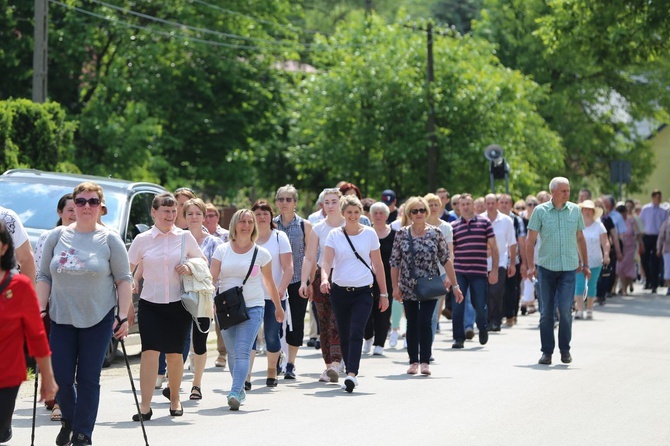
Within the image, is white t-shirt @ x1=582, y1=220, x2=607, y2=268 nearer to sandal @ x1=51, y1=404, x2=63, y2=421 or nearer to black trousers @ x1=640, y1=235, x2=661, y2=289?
black trousers @ x1=640, y1=235, x2=661, y2=289

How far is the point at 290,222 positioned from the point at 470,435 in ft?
17.2

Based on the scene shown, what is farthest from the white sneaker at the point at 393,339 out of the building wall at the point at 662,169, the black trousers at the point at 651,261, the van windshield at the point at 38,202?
the building wall at the point at 662,169

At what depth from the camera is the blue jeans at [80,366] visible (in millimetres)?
8727

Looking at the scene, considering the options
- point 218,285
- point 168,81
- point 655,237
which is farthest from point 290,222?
point 168,81

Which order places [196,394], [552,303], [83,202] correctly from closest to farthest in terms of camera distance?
[83,202] → [196,394] → [552,303]

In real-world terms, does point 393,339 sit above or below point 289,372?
above

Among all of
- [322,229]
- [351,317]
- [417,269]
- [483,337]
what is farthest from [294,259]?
[483,337]

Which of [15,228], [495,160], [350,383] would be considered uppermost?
[495,160]

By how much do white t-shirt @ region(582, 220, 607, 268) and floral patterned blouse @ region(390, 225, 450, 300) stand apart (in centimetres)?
806

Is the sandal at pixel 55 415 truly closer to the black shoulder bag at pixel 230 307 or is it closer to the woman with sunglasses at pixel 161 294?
the woman with sunglasses at pixel 161 294

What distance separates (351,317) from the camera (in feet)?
40.8

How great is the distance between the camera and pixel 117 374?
13789 mm

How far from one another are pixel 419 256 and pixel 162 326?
12.7 feet

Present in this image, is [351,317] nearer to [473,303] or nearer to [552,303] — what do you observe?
[552,303]
